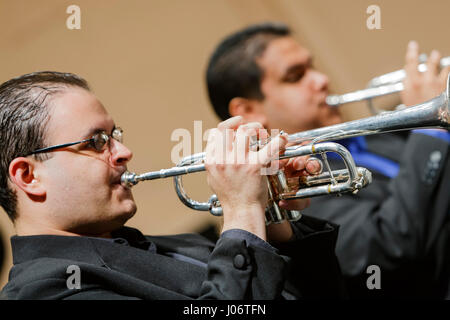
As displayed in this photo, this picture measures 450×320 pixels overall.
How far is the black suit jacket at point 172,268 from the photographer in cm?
126

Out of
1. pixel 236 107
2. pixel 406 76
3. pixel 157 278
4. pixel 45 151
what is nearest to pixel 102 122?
pixel 45 151

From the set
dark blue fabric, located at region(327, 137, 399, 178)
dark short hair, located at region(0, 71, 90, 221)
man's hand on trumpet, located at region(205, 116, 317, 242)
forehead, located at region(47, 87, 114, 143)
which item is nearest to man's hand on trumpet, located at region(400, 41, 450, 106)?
dark blue fabric, located at region(327, 137, 399, 178)

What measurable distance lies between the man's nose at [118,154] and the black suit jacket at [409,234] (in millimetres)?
1220

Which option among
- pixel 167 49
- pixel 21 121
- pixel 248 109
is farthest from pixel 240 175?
pixel 167 49

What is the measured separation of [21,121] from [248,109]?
139 cm

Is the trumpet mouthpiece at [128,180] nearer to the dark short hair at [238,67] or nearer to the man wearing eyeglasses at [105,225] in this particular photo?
the man wearing eyeglasses at [105,225]

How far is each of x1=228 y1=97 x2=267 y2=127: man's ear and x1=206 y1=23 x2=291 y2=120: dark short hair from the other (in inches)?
1.2

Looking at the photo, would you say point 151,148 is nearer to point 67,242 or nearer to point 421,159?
point 421,159

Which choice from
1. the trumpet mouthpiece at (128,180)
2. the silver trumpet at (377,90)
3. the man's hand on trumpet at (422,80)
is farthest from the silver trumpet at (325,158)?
the silver trumpet at (377,90)

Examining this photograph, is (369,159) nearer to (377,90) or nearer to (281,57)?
(377,90)

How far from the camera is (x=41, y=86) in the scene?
5.11ft

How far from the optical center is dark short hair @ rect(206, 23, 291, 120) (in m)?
2.70

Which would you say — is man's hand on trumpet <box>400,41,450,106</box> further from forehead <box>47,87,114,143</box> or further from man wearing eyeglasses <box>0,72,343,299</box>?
forehead <box>47,87,114,143</box>
